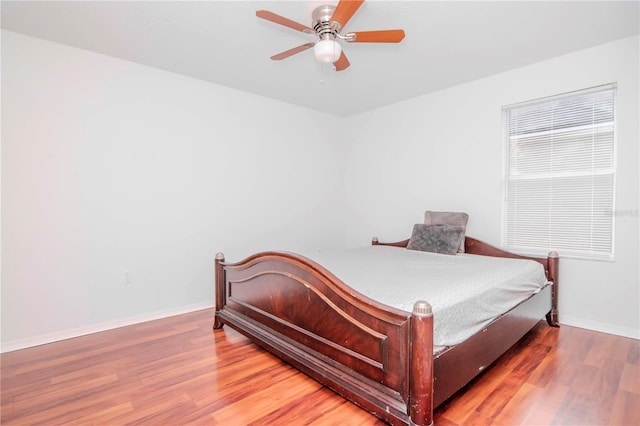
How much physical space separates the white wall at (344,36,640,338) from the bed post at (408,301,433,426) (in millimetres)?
2395

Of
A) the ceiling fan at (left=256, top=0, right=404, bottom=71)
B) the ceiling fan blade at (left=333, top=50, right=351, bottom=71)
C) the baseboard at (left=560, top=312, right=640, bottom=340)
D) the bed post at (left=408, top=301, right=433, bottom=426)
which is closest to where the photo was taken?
the bed post at (left=408, top=301, right=433, bottom=426)

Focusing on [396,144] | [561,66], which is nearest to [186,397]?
[396,144]

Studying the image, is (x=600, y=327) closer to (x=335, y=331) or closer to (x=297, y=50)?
(x=335, y=331)

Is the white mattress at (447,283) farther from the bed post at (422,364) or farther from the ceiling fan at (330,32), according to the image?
the ceiling fan at (330,32)

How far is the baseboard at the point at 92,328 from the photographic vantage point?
2.60m

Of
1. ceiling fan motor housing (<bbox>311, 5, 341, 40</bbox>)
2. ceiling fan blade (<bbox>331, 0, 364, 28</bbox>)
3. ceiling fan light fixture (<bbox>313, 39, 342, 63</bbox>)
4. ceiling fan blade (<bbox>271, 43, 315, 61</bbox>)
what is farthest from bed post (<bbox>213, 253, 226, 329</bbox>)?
ceiling fan blade (<bbox>331, 0, 364, 28</bbox>)

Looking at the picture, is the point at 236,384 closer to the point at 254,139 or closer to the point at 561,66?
the point at 254,139

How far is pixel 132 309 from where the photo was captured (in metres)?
3.16

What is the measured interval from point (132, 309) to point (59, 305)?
58cm

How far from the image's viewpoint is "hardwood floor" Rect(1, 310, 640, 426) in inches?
67.6

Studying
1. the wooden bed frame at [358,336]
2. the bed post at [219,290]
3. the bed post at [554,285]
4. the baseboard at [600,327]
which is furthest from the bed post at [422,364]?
the baseboard at [600,327]

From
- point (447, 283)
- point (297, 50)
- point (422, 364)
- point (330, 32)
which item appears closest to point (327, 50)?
point (330, 32)

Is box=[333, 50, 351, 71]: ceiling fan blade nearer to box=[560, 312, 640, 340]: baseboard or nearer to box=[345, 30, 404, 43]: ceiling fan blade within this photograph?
box=[345, 30, 404, 43]: ceiling fan blade

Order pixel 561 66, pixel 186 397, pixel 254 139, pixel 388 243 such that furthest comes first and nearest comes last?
pixel 388 243 < pixel 254 139 < pixel 561 66 < pixel 186 397
